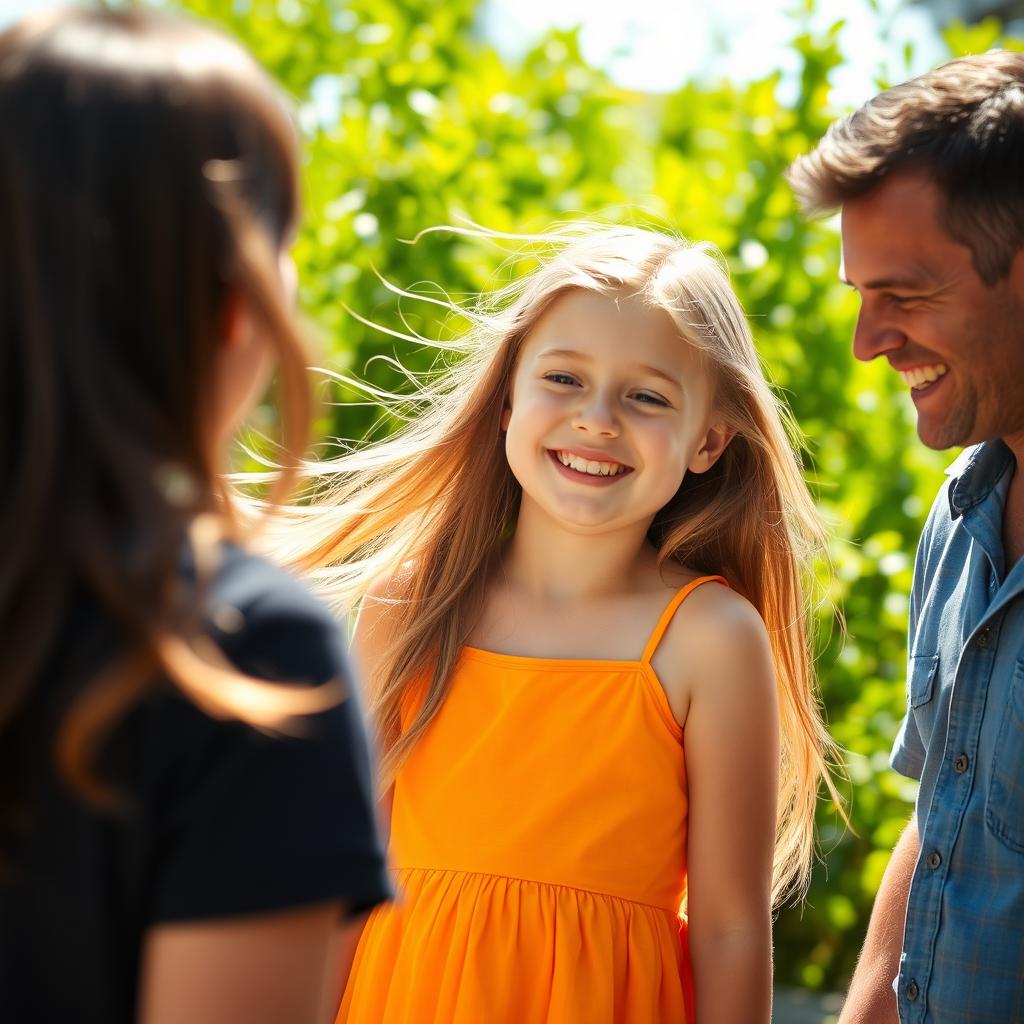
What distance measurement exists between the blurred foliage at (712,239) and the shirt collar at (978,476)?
104cm

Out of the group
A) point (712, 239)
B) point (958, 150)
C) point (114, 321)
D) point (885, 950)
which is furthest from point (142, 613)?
point (712, 239)

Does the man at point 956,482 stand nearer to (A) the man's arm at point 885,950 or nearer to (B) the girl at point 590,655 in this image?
(A) the man's arm at point 885,950

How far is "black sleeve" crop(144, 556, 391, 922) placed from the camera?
1.07m

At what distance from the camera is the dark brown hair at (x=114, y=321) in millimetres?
1031

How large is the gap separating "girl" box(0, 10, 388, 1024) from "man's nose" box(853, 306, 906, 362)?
143 centimetres

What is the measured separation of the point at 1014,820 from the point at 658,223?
2.30 meters

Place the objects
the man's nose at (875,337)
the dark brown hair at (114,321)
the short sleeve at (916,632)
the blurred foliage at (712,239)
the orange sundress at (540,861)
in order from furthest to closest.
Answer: the blurred foliage at (712,239) < the short sleeve at (916,632) < the man's nose at (875,337) < the orange sundress at (540,861) < the dark brown hair at (114,321)

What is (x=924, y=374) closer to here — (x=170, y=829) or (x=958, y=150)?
(x=958, y=150)

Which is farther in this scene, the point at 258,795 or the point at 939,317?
the point at 939,317

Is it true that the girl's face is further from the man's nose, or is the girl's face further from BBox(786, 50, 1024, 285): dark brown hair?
BBox(786, 50, 1024, 285): dark brown hair

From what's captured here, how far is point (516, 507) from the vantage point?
2.67 meters

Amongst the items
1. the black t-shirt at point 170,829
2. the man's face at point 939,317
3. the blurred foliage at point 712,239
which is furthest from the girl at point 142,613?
the blurred foliage at point 712,239

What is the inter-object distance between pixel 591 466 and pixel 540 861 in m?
0.67

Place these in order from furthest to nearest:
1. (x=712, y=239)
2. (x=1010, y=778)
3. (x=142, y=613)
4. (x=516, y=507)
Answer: (x=712, y=239) < (x=516, y=507) < (x=1010, y=778) < (x=142, y=613)
